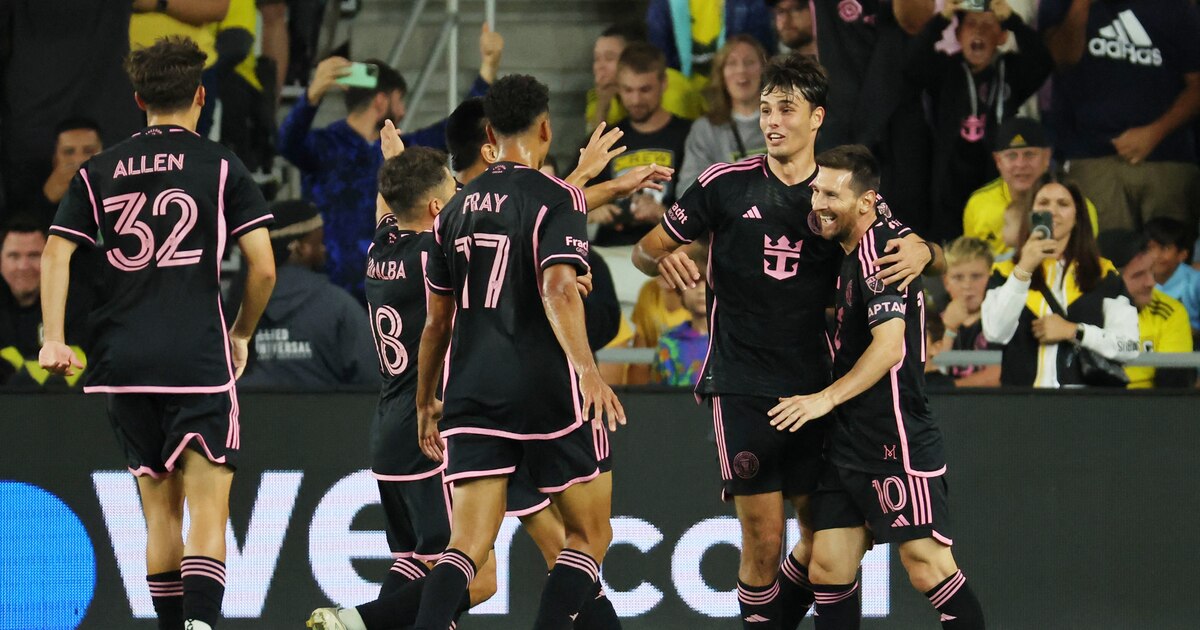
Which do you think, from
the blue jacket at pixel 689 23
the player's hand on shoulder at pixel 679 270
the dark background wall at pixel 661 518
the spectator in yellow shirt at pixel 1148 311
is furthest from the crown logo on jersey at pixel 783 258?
the blue jacket at pixel 689 23

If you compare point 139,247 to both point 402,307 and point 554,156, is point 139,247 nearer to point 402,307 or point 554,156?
point 402,307

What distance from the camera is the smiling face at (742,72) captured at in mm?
10820

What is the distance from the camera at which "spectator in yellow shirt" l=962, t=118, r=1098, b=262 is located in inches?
407

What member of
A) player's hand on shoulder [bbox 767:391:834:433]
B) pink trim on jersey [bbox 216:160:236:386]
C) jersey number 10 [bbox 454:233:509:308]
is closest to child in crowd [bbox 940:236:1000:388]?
player's hand on shoulder [bbox 767:391:834:433]

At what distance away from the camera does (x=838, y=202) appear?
6.41 m

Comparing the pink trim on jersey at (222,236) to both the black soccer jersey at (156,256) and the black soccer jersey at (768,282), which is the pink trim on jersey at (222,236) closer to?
the black soccer jersey at (156,256)

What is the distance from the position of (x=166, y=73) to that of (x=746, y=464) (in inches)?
109

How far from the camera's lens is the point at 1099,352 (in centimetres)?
868

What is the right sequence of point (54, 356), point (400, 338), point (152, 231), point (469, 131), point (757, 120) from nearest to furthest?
point (54, 356), point (152, 231), point (400, 338), point (469, 131), point (757, 120)

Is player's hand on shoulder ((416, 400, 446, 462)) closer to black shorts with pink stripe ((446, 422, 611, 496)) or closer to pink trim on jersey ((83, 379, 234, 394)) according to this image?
black shorts with pink stripe ((446, 422, 611, 496))

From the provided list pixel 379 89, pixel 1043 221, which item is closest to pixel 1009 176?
pixel 1043 221

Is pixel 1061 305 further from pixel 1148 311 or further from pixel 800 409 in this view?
pixel 800 409

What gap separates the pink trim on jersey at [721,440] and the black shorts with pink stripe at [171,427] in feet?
6.31

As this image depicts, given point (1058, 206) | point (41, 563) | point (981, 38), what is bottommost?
point (41, 563)
